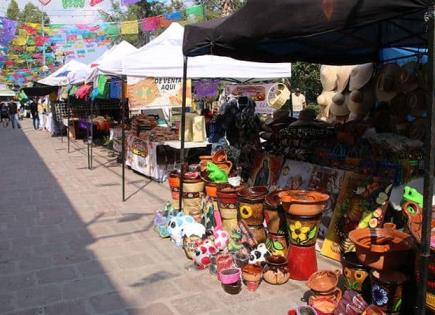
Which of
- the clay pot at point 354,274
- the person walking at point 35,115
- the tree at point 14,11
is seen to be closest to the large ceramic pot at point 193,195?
the clay pot at point 354,274

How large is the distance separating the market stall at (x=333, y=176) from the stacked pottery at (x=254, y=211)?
1 cm

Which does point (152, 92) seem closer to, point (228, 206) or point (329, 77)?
point (329, 77)

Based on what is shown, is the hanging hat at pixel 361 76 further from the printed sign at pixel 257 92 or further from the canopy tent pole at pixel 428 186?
the printed sign at pixel 257 92

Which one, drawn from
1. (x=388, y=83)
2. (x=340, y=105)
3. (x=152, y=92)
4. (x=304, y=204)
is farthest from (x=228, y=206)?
(x=152, y=92)

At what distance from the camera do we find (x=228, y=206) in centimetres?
478

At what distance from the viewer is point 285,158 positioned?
17.9 feet

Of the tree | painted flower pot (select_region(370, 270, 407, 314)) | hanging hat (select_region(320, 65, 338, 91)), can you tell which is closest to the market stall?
painted flower pot (select_region(370, 270, 407, 314))

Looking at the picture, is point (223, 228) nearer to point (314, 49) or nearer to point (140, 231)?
point (140, 231)

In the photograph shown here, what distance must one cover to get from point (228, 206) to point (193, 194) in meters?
0.85

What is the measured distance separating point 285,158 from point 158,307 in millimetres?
2633

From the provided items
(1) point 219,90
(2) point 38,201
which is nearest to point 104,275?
(2) point 38,201

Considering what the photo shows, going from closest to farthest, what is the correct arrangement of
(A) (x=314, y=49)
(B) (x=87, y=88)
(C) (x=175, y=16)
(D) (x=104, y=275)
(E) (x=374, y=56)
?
(D) (x=104, y=275) → (A) (x=314, y=49) → (E) (x=374, y=56) → (B) (x=87, y=88) → (C) (x=175, y=16)

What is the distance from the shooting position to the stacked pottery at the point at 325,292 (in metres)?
3.24

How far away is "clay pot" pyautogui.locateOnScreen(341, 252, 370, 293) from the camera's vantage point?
10.2 ft
